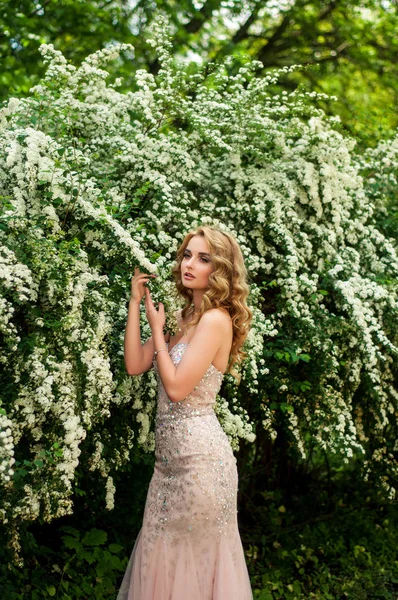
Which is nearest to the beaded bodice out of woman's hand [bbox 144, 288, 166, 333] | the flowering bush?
woman's hand [bbox 144, 288, 166, 333]

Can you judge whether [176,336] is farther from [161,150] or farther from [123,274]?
[161,150]

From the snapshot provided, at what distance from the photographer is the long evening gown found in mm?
2980

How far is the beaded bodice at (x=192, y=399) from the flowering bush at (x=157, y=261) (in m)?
0.26

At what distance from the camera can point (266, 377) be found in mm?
4547

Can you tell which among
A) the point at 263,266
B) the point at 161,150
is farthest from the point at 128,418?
the point at 161,150

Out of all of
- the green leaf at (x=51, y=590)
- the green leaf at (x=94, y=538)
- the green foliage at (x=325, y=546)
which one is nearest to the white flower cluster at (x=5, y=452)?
the green leaf at (x=51, y=590)

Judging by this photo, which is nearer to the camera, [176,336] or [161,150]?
[176,336]

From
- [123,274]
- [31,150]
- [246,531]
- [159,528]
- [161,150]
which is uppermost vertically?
[161,150]

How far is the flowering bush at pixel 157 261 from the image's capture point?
3088 mm

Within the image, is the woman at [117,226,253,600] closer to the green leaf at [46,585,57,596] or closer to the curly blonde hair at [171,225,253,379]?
the curly blonde hair at [171,225,253,379]

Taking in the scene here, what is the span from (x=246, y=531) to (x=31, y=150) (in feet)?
12.6

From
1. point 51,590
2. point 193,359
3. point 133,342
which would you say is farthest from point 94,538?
point 193,359

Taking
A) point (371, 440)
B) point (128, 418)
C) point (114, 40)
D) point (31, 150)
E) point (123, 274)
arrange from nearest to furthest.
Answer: point (31, 150) < point (123, 274) < point (128, 418) < point (371, 440) < point (114, 40)

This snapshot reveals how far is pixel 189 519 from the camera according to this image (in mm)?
2971
